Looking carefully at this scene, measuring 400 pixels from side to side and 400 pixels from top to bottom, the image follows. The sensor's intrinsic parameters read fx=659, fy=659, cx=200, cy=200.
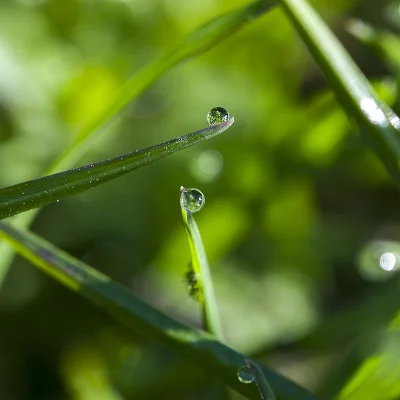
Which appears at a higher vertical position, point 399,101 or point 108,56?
point 108,56

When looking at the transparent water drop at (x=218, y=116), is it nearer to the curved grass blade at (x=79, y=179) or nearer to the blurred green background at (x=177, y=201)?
the curved grass blade at (x=79, y=179)

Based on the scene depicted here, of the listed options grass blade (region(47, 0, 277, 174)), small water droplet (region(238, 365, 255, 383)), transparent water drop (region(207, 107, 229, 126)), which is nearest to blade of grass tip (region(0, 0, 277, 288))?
grass blade (region(47, 0, 277, 174))

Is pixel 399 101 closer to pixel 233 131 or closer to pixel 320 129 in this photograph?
pixel 320 129

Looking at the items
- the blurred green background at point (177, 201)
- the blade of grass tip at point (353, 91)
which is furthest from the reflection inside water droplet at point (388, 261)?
the blade of grass tip at point (353, 91)

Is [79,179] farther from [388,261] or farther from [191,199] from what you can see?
[388,261]

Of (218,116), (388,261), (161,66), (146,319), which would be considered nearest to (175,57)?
(161,66)

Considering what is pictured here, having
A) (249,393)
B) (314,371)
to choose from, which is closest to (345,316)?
(314,371)

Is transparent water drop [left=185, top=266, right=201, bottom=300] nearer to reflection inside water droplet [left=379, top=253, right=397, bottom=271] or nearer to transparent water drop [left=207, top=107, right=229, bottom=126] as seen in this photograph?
transparent water drop [left=207, top=107, right=229, bottom=126]
